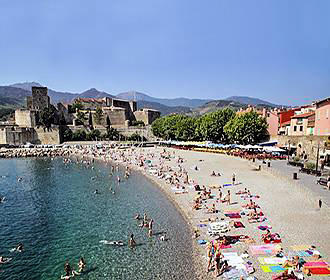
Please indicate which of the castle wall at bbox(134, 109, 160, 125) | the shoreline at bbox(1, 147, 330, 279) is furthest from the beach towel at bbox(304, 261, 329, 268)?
the castle wall at bbox(134, 109, 160, 125)

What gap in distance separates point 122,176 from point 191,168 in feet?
26.6

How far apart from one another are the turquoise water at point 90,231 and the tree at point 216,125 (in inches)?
922

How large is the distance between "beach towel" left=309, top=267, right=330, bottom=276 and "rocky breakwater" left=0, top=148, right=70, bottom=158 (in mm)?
50707

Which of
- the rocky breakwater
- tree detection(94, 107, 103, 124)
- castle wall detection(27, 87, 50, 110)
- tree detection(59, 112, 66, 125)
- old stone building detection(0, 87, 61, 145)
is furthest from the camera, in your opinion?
tree detection(94, 107, 103, 124)

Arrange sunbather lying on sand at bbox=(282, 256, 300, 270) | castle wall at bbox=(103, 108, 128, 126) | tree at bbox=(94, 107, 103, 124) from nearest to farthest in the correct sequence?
sunbather lying on sand at bbox=(282, 256, 300, 270) → tree at bbox=(94, 107, 103, 124) → castle wall at bbox=(103, 108, 128, 126)

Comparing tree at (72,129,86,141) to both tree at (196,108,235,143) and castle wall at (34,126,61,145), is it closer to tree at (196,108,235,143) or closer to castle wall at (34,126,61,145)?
castle wall at (34,126,61,145)

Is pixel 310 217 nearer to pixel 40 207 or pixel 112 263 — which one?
pixel 112 263

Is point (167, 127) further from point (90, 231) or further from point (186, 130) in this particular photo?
point (90, 231)

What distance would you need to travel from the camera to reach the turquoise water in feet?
A: 36.8

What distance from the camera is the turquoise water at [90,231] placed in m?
11.2

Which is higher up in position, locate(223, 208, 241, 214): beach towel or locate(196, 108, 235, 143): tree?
locate(196, 108, 235, 143): tree

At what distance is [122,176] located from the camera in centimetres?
3136

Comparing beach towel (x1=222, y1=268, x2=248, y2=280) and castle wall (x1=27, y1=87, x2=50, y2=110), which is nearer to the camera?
beach towel (x1=222, y1=268, x2=248, y2=280)

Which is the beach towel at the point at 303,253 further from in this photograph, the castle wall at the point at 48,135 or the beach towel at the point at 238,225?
the castle wall at the point at 48,135
